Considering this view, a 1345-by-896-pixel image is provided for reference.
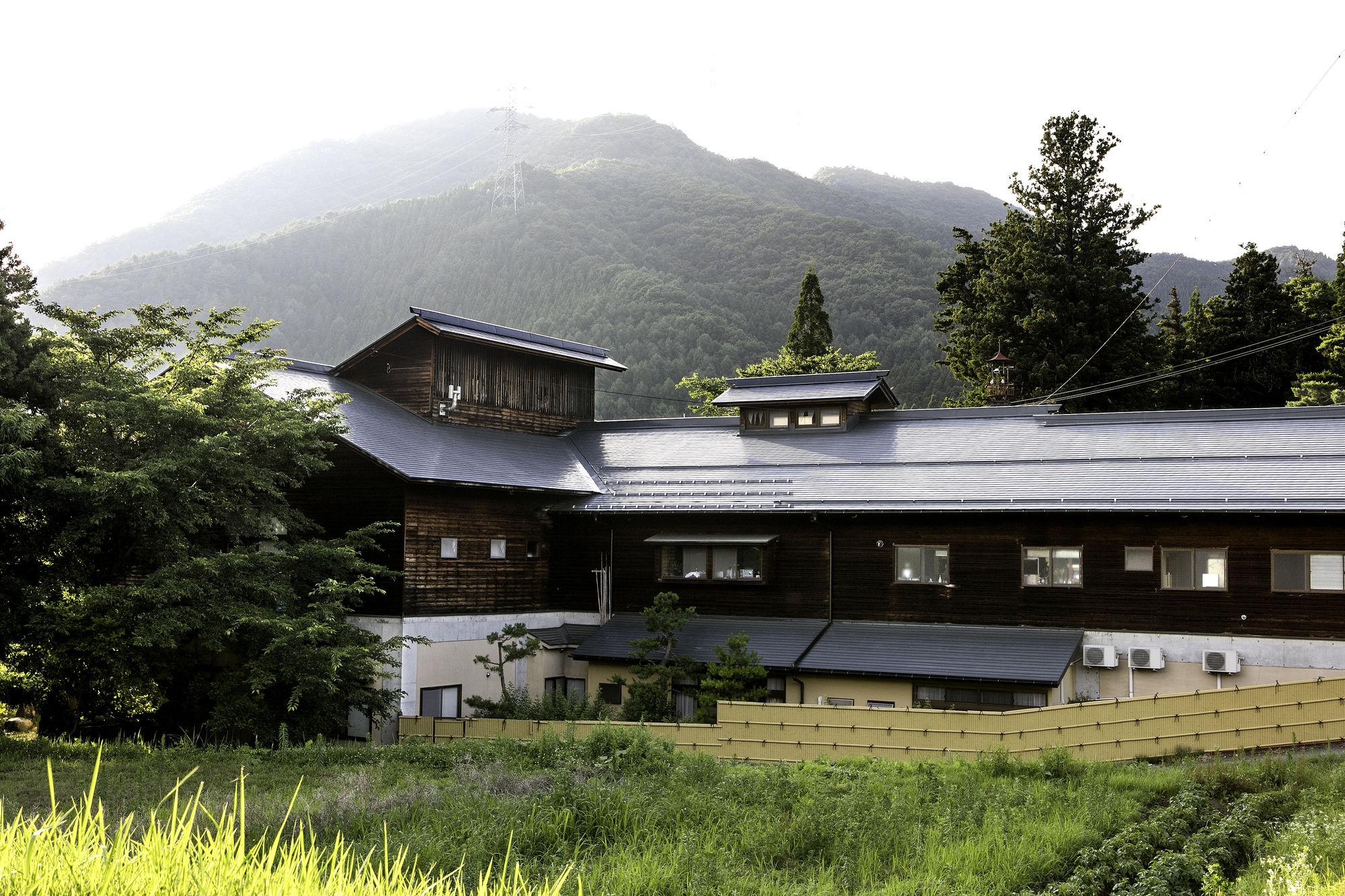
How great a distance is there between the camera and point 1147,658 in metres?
23.4

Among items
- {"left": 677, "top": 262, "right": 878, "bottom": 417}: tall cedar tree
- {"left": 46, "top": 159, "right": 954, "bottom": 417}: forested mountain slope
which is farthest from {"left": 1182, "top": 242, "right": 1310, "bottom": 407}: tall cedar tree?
{"left": 46, "top": 159, "right": 954, "bottom": 417}: forested mountain slope

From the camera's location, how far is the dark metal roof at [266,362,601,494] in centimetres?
2566

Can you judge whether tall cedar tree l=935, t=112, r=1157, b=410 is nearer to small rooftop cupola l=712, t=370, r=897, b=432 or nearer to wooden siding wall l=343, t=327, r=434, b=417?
small rooftop cupola l=712, t=370, r=897, b=432

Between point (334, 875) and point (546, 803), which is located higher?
point (334, 875)

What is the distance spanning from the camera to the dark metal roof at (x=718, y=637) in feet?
83.4

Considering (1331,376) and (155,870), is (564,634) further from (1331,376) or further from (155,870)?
(1331,376)

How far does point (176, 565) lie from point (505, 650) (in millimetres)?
8760

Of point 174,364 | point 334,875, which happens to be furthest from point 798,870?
point 174,364

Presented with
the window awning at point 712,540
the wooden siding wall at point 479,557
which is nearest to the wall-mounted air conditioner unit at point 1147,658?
the window awning at point 712,540

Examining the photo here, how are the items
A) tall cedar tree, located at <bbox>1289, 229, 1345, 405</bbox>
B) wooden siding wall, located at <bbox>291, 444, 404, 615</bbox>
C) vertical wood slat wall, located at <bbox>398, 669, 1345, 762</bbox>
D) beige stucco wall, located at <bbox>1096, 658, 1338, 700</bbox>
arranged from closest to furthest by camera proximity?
vertical wood slat wall, located at <bbox>398, 669, 1345, 762</bbox> → beige stucco wall, located at <bbox>1096, 658, 1338, 700</bbox> → wooden siding wall, located at <bbox>291, 444, 404, 615</bbox> → tall cedar tree, located at <bbox>1289, 229, 1345, 405</bbox>

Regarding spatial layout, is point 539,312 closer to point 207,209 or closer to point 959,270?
point 959,270

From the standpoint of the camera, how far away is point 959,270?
163 ft

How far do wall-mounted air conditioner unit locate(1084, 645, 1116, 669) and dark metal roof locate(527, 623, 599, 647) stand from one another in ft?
40.7

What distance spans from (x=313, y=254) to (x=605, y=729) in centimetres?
11074
